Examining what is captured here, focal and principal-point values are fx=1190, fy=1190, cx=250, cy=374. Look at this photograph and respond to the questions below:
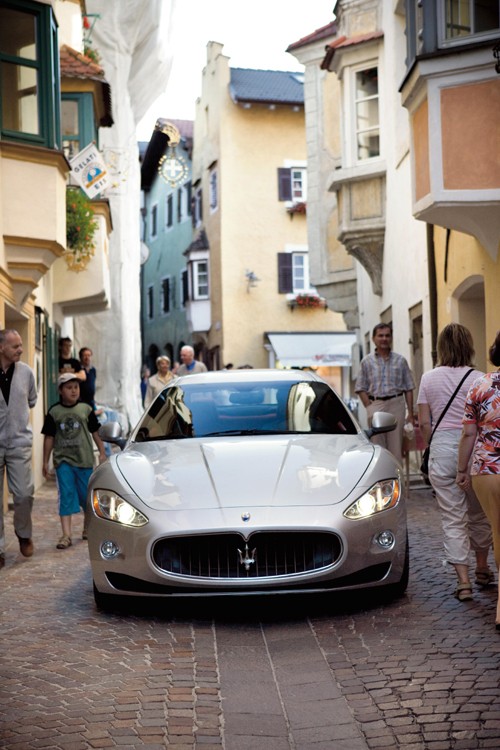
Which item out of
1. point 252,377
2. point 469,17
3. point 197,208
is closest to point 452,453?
point 252,377

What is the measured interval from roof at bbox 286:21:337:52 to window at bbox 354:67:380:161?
8168 millimetres

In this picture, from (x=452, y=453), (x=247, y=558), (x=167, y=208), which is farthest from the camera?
(x=167, y=208)

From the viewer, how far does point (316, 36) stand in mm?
29547

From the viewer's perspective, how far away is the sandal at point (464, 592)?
7.16m

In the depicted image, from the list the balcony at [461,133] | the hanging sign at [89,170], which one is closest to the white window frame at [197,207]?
the hanging sign at [89,170]

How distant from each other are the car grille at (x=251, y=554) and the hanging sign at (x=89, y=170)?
40.1ft

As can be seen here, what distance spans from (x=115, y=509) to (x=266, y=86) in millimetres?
38510

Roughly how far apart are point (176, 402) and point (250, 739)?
438 cm

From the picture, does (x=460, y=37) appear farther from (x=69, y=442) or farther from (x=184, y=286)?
(x=184, y=286)

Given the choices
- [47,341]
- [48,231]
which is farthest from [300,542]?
[47,341]

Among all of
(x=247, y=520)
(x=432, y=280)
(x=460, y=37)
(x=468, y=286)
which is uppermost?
(x=460, y=37)

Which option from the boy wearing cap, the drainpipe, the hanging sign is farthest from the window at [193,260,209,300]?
the boy wearing cap

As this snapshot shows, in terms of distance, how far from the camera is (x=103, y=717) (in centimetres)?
482

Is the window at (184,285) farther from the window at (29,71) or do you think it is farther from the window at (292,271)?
the window at (29,71)
